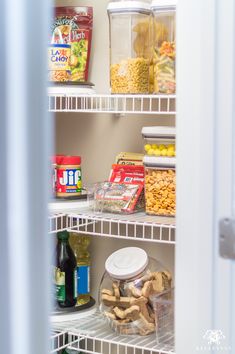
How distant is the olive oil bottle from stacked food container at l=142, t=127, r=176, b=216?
0.35 meters

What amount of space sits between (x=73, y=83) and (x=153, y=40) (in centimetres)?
29

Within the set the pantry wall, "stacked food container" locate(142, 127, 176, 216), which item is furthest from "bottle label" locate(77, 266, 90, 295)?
"stacked food container" locate(142, 127, 176, 216)

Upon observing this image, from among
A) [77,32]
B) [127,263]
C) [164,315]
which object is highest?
[77,32]
